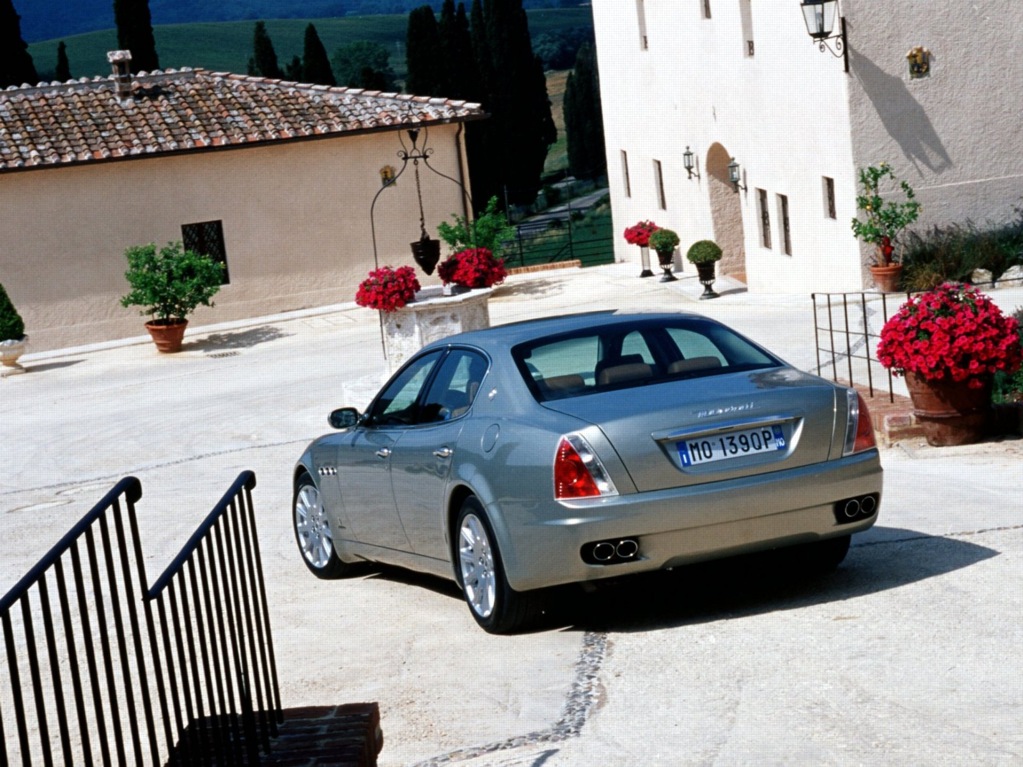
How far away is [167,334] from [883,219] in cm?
1295

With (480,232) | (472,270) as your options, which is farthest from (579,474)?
(480,232)

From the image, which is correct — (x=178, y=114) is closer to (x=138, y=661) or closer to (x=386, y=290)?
(x=386, y=290)

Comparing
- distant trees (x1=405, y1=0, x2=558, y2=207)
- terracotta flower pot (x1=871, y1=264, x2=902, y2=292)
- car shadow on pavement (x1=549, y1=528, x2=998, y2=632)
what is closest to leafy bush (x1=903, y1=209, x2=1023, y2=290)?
terracotta flower pot (x1=871, y1=264, x2=902, y2=292)

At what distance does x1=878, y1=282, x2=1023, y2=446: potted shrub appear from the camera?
36.6 feet

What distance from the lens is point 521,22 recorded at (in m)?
67.3

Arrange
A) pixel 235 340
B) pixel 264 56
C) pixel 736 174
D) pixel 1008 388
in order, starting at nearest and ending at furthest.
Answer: pixel 1008 388, pixel 235 340, pixel 736 174, pixel 264 56

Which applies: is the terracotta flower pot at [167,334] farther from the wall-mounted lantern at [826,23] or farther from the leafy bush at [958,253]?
the leafy bush at [958,253]

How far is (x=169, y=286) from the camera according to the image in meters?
28.0

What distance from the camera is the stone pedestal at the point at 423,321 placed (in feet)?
60.7

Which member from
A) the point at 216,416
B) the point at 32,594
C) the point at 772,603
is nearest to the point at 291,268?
the point at 216,416

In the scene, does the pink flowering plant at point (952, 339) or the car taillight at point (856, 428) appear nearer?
the car taillight at point (856, 428)

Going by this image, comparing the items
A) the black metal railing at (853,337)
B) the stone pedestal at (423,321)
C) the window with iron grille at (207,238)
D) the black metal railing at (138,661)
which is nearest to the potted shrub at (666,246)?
the black metal railing at (853,337)

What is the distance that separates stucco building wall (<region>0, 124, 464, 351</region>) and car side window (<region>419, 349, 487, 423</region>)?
2420 centimetres

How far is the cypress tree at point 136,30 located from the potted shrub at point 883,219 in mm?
37185
